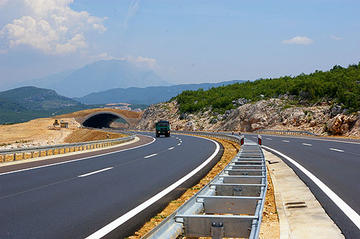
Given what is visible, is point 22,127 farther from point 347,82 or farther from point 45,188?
point 45,188

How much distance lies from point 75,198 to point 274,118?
59118 millimetres

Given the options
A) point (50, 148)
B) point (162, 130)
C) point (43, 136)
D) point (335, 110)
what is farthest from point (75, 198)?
point (43, 136)

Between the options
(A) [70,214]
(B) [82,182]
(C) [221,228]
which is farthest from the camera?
(B) [82,182]

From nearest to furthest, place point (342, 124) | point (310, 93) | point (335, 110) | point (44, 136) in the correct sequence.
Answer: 1. point (342, 124)
2. point (335, 110)
3. point (310, 93)
4. point (44, 136)

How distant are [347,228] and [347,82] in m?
57.9

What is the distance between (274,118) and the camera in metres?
65.5

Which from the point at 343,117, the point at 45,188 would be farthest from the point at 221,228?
the point at 343,117

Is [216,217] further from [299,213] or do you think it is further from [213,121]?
[213,121]

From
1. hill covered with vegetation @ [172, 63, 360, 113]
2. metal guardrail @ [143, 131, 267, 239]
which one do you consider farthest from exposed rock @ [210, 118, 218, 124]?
metal guardrail @ [143, 131, 267, 239]

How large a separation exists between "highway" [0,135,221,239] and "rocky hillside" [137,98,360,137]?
113 feet

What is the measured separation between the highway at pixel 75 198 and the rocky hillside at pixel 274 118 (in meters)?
34.5

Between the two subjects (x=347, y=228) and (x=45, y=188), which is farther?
(x=45, y=188)

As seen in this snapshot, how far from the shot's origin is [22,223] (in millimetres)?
6797

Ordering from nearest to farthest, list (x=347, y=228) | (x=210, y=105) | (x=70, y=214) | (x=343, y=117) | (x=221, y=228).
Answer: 1. (x=221, y=228)
2. (x=347, y=228)
3. (x=70, y=214)
4. (x=343, y=117)
5. (x=210, y=105)
